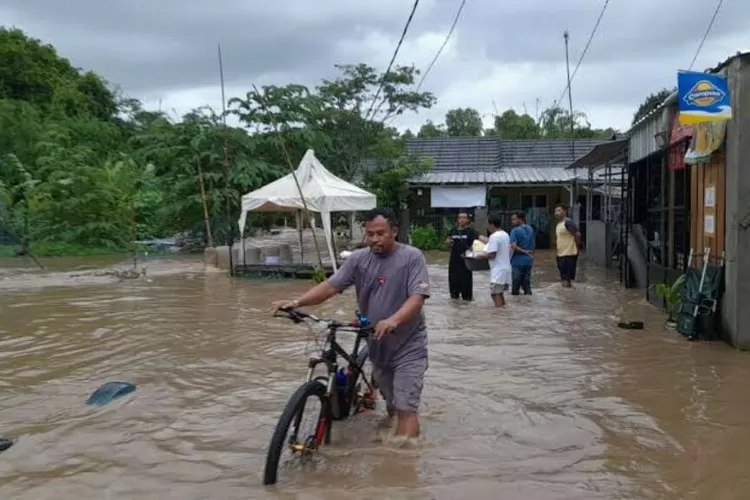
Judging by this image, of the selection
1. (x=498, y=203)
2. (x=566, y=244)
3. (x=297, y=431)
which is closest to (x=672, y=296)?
(x=566, y=244)

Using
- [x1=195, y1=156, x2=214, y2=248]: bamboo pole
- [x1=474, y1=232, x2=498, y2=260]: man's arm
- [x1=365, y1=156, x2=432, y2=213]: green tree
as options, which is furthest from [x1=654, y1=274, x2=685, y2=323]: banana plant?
[x1=365, y1=156, x2=432, y2=213]: green tree

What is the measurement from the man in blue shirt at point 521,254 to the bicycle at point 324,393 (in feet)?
26.4

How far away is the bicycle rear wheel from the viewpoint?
14.7ft

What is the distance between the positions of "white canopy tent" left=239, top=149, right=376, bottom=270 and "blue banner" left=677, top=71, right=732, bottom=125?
9.14 metres

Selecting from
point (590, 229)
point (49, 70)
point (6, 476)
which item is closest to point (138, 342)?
point (6, 476)

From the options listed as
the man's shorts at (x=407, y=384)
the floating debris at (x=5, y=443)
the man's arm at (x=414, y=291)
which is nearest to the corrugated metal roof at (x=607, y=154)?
the man's arm at (x=414, y=291)

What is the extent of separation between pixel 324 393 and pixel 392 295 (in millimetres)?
794

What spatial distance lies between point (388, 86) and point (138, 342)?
20417 mm

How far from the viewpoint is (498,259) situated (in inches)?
476

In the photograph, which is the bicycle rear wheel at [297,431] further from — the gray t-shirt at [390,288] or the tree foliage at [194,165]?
the tree foliage at [194,165]

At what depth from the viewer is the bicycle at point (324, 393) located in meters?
4.53

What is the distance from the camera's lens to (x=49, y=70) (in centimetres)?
4178

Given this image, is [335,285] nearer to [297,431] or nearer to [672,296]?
[297,431]

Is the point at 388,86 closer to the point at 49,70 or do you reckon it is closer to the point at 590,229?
the point at 590,229
